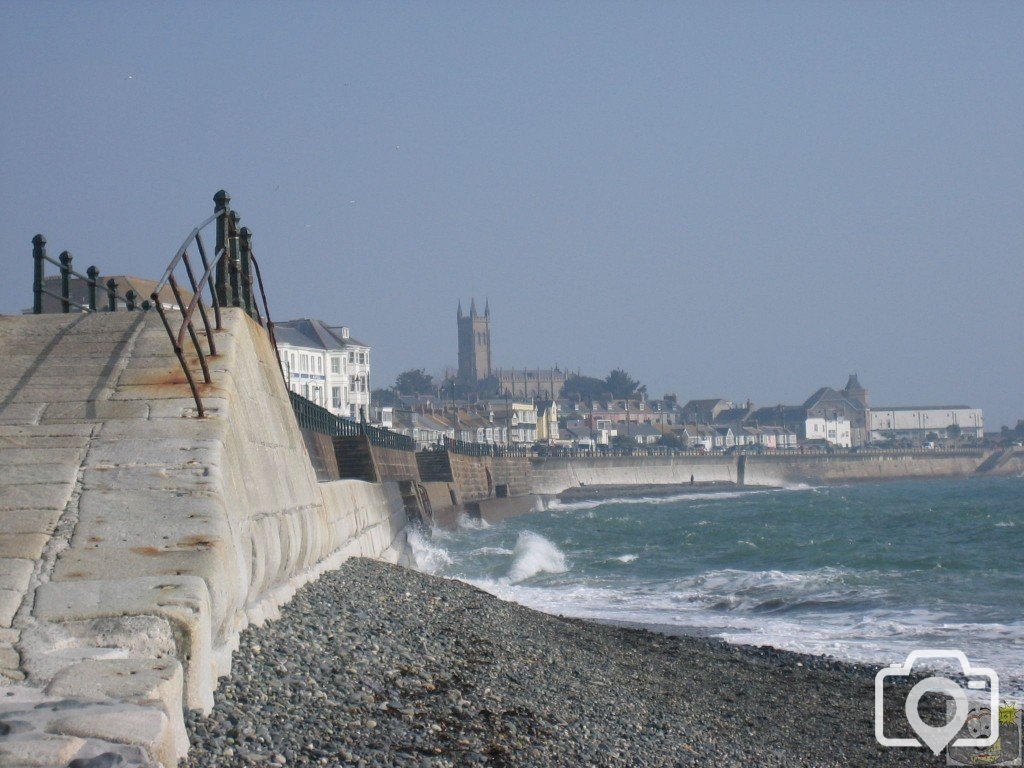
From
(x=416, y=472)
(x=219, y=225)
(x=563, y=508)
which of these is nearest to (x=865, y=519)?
(x=416, y=472)

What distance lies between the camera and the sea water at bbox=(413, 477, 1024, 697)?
1608cm

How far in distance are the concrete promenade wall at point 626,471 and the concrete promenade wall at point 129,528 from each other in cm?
7802

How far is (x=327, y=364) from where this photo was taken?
7725cm

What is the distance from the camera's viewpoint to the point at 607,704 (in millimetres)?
7969

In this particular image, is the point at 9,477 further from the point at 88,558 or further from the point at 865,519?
the point at 865,519

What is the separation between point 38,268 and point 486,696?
7.03 m

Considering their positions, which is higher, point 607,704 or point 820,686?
point 607,704

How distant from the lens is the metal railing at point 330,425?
21.2 metres

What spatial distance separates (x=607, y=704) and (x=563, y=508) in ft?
232

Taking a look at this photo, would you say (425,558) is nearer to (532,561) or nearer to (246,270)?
(532,561)

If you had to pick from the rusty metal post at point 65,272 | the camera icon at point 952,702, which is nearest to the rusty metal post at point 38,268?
the rusty metal post at point 65,272

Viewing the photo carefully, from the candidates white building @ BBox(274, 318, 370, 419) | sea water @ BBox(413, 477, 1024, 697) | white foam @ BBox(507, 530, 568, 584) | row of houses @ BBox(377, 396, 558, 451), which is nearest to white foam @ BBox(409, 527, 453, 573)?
sea water @ BBox(413, 477, 1024, 697)

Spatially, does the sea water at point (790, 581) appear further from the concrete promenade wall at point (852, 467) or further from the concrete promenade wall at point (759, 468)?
the concrete promenade wall at point (852, 467)

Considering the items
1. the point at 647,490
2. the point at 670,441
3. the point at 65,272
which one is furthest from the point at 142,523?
the point at 670,441
